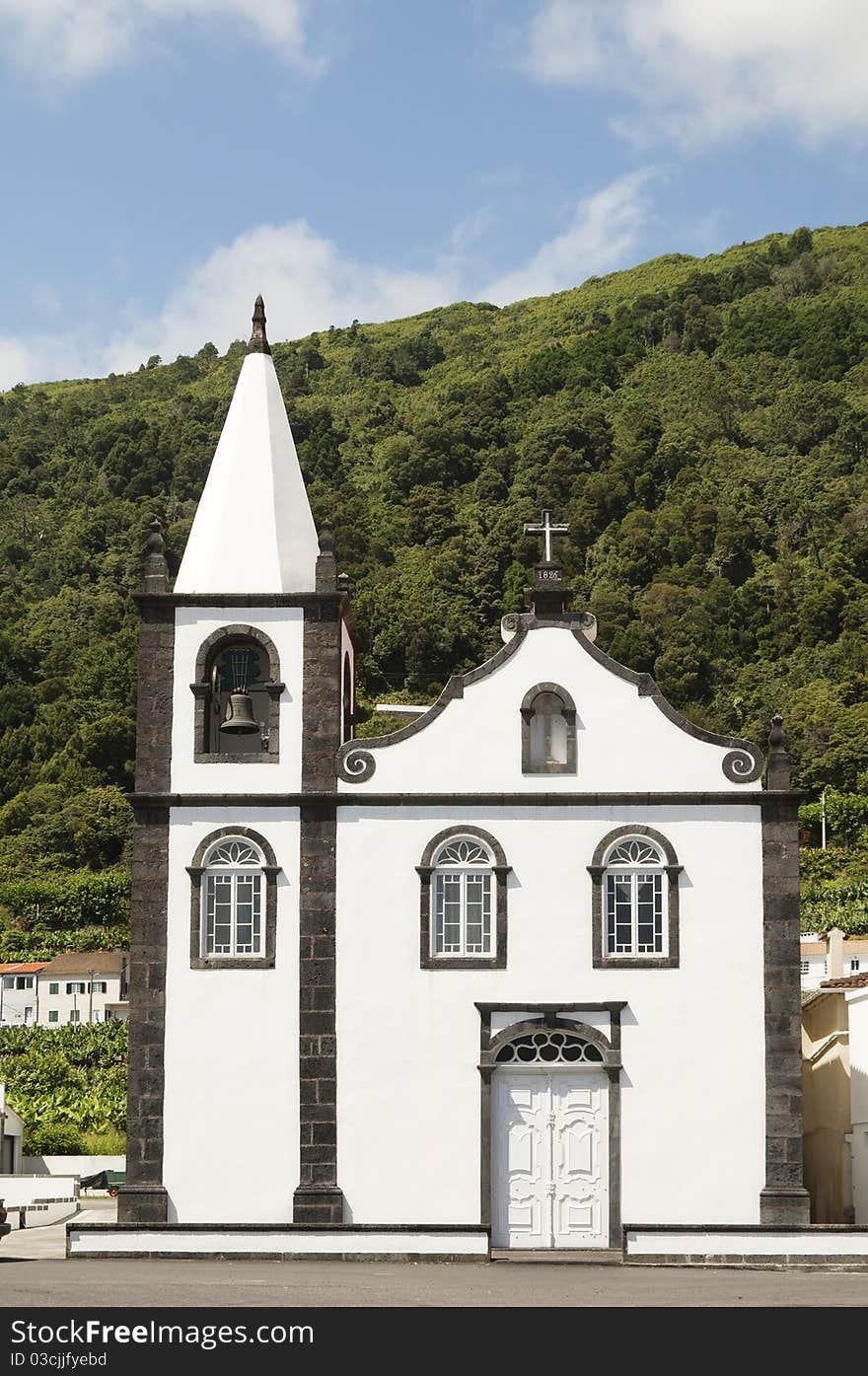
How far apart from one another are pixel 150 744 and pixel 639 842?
6.66m

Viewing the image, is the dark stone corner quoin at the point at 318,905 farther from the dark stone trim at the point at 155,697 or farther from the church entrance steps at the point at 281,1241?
the church entrance steps at the point at 281,1241

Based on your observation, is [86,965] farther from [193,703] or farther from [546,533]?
[546,533]

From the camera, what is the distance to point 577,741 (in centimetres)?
2566

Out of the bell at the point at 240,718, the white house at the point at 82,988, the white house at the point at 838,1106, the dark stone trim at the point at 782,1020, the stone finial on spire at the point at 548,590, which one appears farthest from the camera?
the white house at the point at 82,988

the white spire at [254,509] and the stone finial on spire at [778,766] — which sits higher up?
the white spire at [254,509]

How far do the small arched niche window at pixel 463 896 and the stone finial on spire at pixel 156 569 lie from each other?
512cm

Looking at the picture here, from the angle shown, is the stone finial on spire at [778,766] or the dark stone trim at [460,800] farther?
the dark stone trim at [460,800]

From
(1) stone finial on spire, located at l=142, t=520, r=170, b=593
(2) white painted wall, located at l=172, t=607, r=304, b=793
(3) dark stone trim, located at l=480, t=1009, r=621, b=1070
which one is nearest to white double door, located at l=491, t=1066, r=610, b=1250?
(3) dark stone trim, located at l=480, t=1009, r=621, b=1070

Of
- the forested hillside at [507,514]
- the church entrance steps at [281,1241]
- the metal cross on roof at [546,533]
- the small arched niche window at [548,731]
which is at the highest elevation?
the forested hillside at [507,514]

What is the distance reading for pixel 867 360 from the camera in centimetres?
12988

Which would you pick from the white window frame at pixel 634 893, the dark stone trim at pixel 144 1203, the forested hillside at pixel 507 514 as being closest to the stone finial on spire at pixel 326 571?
the white window frame at pixel 634 893

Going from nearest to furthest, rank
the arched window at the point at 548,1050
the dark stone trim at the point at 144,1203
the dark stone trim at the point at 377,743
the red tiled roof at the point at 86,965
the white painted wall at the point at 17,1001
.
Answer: the dark stone trim at the point at 144,1203
the arched window at the point at 548,1050
the dark stone trim at the point at 377,743
the white painted wall at the point at 17,1001
the red tiled roof at the point at 86,965

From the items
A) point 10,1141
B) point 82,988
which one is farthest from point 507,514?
point 10,1141

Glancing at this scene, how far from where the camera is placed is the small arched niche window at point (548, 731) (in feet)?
84.2
